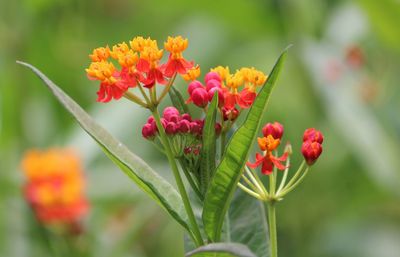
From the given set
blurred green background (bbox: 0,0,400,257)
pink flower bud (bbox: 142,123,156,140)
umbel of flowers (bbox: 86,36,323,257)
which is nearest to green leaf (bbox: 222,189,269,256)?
umbel of flowers (bbox: 86,36,323,257)

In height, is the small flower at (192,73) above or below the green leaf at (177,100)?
above

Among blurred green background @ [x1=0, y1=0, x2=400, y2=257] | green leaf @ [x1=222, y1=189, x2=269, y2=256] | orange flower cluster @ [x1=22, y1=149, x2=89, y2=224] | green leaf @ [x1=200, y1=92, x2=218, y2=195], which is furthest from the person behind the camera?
blurred green background @ [x1=0, y1=0, x2=400, y2=257]

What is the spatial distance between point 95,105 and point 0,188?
965mm

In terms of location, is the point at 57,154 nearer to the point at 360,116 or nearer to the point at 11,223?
the point at 11,223

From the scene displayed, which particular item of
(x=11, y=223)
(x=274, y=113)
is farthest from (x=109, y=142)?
(x=274, y=113)

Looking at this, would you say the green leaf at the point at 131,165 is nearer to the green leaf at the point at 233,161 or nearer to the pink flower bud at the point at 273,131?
the green leaf at the point at 233,161

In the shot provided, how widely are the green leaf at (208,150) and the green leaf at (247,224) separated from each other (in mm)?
154

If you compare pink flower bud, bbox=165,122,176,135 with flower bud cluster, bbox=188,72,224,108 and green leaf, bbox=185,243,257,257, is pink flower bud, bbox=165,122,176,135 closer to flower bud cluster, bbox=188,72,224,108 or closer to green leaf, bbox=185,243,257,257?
flower bud cluster, bbox=188,72,224,108

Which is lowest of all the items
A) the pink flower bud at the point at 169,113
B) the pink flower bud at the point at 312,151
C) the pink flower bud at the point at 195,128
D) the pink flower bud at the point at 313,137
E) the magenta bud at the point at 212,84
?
the pink flower bud at the point at 312,151

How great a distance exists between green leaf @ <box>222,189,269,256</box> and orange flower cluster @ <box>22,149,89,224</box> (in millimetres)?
1314

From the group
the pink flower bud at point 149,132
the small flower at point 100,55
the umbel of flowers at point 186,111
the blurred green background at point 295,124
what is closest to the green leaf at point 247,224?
the umbel of flowers at point 186,111

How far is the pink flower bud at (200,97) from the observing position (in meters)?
1.40

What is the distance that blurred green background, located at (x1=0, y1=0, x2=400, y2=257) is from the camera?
3.12m

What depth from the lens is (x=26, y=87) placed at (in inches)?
136
